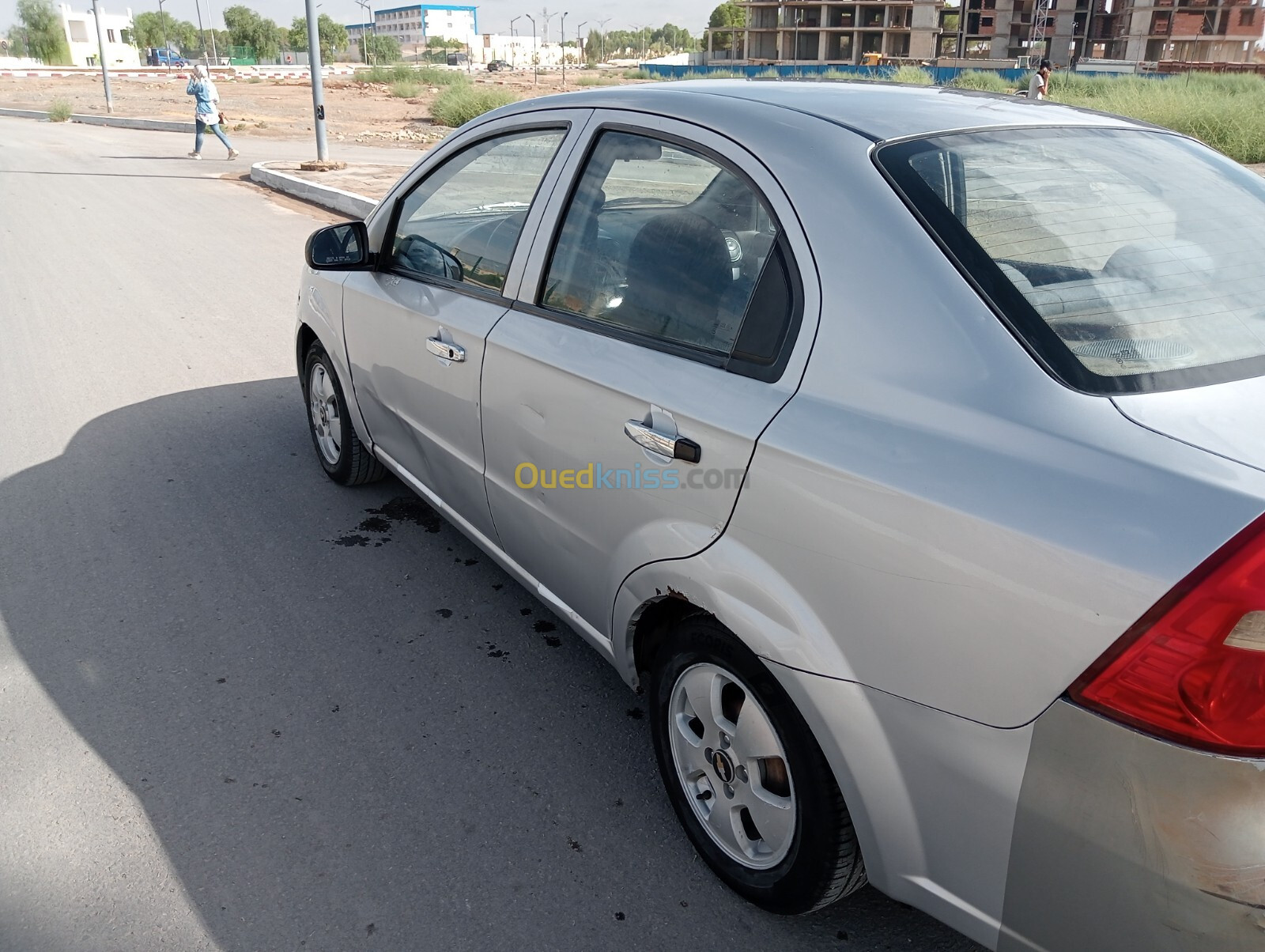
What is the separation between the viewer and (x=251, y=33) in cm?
12412

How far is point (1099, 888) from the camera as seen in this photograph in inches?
58.6

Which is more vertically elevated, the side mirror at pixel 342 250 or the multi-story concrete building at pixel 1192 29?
the multi-story concrete building at pixel 1192 29

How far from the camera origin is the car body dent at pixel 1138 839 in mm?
1367

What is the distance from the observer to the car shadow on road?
229 centimetres

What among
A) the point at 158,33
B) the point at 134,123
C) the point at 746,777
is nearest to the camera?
the point at 746,777

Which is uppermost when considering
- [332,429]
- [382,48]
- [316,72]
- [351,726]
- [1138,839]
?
[382,48]

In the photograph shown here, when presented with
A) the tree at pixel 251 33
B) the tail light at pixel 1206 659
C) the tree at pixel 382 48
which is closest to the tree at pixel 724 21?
the tree at pixel 382 48

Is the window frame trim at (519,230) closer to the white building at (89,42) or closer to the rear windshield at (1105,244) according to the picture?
the rear windshield at (1105,244)

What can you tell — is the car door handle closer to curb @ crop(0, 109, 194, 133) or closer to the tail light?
the tail light

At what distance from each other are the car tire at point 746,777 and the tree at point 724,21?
371ft

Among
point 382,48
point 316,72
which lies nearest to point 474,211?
point 316,72

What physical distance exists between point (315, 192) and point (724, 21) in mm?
112459

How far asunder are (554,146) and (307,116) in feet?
114

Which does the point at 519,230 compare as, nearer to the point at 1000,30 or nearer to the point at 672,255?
the point at 672,255
